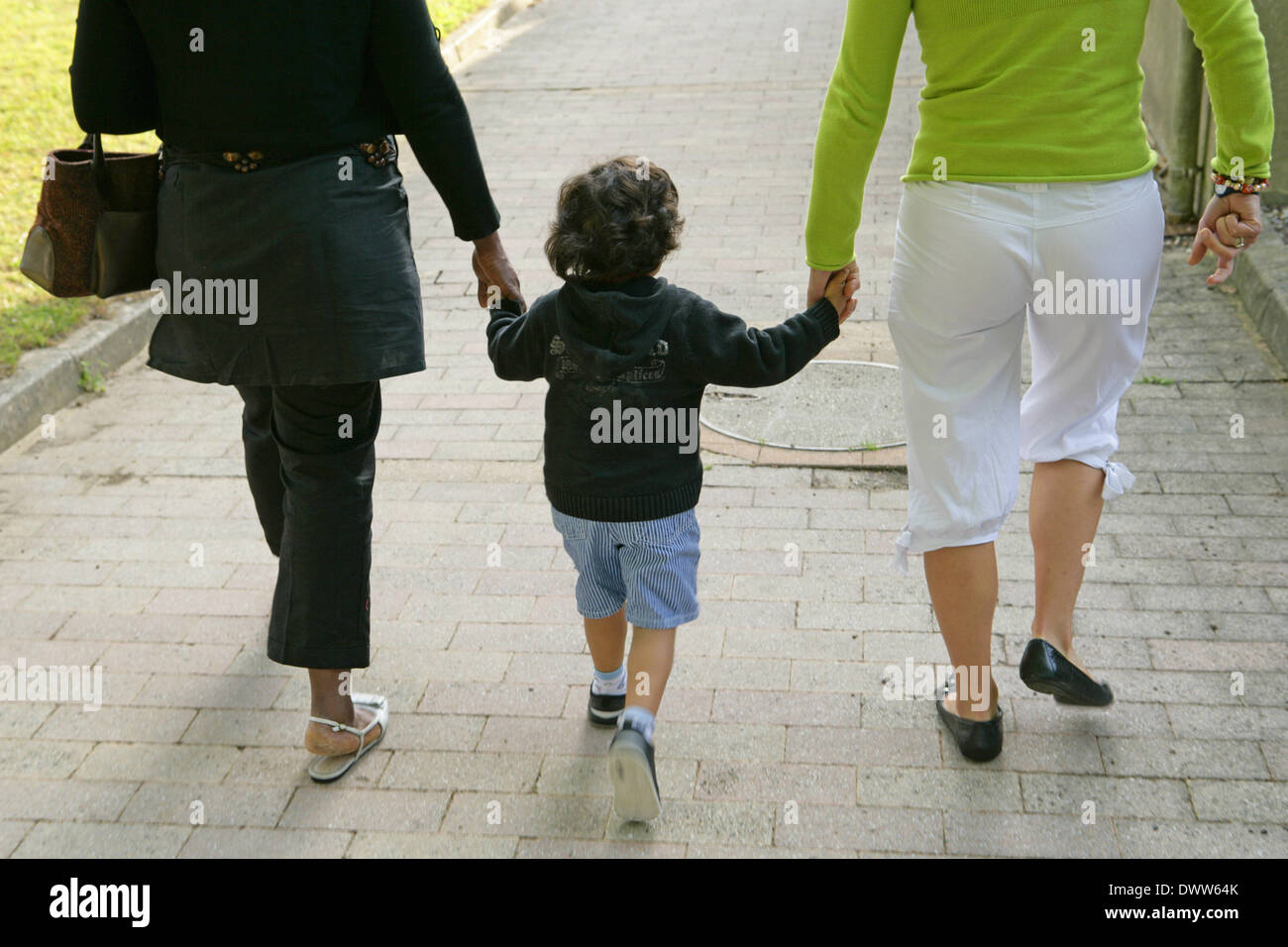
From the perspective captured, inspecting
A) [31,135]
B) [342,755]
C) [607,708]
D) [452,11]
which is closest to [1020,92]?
[607,708]

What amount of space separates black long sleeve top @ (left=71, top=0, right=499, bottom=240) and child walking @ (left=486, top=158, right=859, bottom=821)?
39cm

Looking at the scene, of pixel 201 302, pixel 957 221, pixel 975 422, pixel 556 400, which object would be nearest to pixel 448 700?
pixel 556 400

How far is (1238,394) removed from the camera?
4867mm

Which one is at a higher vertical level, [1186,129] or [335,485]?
[335,485]

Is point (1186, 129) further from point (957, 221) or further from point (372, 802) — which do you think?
point (372, 802)

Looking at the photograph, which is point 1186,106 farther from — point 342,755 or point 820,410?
point 342,755

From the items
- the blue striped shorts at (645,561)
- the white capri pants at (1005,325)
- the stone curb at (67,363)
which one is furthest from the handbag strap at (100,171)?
the stone curb at (67,363)

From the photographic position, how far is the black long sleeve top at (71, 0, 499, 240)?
103 inches

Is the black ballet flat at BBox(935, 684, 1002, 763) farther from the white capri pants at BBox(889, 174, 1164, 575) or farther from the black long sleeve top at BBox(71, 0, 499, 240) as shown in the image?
the black long sleeve top at BBox(71, 0, 499, 240)

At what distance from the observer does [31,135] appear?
821 cm

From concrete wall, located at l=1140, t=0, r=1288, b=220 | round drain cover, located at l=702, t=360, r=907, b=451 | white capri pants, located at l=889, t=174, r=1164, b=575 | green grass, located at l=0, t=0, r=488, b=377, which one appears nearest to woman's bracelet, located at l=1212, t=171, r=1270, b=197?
white capri pants, located at l=889, t=174, r=1164, b=575

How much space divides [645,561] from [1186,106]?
523 centimetres

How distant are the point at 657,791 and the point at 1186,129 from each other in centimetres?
Result: 544
